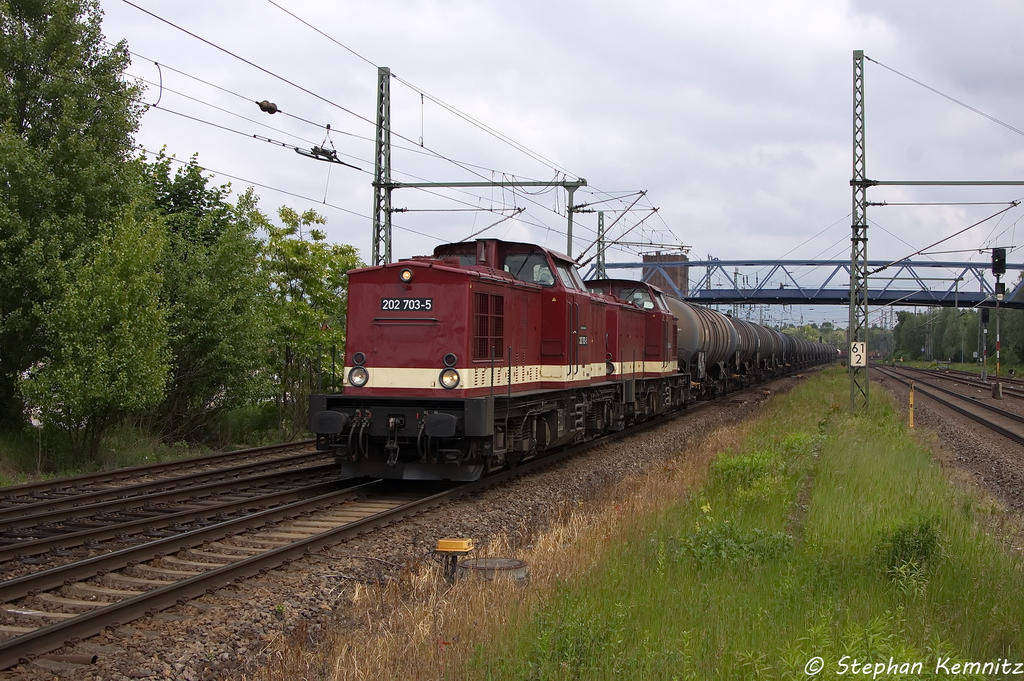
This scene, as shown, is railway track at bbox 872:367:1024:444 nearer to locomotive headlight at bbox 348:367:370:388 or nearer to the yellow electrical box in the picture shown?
locomotive headlight at bbox 348:367:370:388

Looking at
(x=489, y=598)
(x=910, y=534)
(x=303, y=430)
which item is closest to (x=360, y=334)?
(x=489, y=598)

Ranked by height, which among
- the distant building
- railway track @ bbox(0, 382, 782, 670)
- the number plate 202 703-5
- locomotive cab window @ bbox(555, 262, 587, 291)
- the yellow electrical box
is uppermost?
the distant building

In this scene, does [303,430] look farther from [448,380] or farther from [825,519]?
[825,519]

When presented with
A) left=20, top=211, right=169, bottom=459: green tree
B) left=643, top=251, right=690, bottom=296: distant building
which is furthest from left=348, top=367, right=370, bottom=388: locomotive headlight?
left=643, top=251, right=690, bottom=296: distant building

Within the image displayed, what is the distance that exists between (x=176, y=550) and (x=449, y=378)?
4.24m

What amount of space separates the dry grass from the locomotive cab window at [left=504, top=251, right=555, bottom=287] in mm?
5062

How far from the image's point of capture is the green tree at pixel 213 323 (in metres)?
15.5

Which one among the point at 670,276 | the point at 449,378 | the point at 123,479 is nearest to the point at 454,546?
the point at 449,378

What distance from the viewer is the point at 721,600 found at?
5.80m

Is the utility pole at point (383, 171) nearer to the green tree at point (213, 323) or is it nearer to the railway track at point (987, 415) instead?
the green tree at point (213, 323)

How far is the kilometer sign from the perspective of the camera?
21.2 meters

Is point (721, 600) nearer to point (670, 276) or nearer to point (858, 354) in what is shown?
point (858, 354)

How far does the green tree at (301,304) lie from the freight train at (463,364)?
6362 mm

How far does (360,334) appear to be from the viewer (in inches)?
455
